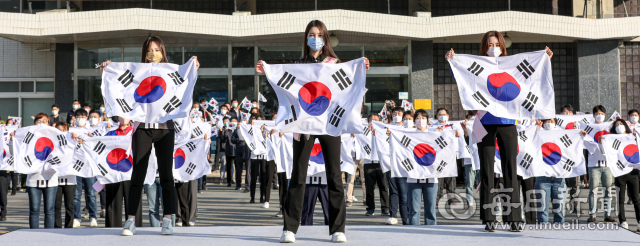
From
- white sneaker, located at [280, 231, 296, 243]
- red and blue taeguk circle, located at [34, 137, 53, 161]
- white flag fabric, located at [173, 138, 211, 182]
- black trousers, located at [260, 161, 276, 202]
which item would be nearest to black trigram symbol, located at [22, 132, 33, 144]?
red and blue taeguk circle, located at [34, 137, 53, 161]

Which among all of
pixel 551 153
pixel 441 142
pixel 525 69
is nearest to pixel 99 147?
pixel 441 142

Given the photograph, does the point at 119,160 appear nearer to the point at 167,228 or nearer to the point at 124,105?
the point at 124,105

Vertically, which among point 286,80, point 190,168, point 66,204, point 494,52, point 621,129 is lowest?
point 66,204

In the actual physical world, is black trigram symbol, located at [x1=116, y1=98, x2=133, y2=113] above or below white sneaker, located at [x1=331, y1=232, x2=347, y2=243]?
above

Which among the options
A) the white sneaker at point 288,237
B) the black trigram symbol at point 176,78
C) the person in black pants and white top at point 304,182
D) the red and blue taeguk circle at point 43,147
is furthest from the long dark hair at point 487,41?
the red and blue taeguk circle at point 43,147

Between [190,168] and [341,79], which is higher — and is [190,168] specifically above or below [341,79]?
below

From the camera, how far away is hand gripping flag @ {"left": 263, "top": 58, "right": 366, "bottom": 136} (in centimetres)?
575

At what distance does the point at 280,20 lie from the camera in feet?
72.8

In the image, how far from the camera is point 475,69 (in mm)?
6262

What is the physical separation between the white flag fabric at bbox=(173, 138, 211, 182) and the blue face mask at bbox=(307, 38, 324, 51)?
5.16m

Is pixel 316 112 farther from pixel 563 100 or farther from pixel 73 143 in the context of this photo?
pixel 563 100

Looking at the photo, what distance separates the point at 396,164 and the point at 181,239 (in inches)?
192

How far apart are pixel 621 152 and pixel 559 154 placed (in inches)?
46.9

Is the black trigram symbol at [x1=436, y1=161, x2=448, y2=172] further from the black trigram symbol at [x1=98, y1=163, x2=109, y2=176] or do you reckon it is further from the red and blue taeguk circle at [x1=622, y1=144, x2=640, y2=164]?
the black trigram symbol at [x1=98, y1=163, x2=109, y2=176]
